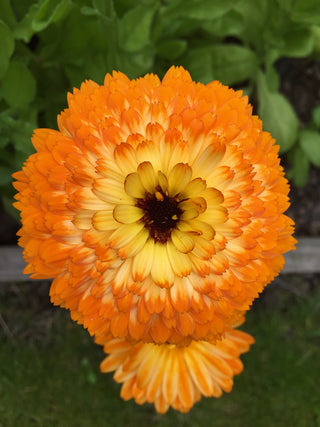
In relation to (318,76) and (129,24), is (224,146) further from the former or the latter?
(318,76)

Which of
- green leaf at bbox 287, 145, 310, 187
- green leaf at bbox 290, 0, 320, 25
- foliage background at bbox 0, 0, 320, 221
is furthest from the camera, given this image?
green leaf at bbox 287, 145, 310, 187

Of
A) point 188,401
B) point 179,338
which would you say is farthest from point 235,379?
point 179,338

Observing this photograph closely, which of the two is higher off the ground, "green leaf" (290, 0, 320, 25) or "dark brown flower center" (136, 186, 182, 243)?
"green leaf" (290, 0, 320, 25)

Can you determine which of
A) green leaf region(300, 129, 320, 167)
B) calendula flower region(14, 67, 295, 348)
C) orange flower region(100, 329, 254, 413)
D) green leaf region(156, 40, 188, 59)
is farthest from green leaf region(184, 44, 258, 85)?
orange flower region(100, 329, 254, 413)

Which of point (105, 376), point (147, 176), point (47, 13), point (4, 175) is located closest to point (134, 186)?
point (147, 176)

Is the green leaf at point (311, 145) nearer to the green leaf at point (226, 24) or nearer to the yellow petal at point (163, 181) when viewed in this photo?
the green leaf at point (226, 24)

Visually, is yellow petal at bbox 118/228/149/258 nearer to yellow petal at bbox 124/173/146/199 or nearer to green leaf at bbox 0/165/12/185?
yellow petal at bbox 124/173/146/199
